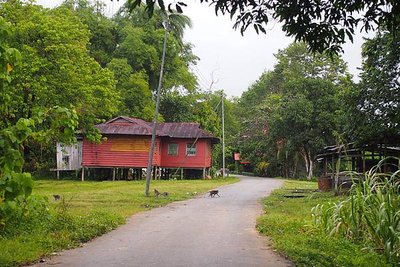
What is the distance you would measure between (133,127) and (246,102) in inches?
1357

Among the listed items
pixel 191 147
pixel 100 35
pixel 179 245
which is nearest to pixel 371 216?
pixel 179 245

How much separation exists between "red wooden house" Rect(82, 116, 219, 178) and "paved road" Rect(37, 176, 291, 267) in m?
23.9

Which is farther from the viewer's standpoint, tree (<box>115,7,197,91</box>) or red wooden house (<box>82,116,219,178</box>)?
tree (<box>115,7,197,91</box>)

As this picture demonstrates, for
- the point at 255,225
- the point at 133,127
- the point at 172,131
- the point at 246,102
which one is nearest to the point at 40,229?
the point at 255,225

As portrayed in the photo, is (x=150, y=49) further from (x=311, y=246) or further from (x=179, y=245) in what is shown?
(x=311, y=246)

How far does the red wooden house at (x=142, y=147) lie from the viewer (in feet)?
129

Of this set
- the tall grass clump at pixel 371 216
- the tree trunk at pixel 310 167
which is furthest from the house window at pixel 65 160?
the tall grass clump at pixel 371 216

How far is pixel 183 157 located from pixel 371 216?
3354cm

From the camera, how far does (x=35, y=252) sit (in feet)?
Result: 27.2

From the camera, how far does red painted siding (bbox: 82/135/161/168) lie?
39594 mm

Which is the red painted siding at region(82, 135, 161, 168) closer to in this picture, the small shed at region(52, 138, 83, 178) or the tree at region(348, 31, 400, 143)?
the small shed at region(52, 138, 83, 178)

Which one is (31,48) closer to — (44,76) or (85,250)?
(44,76)

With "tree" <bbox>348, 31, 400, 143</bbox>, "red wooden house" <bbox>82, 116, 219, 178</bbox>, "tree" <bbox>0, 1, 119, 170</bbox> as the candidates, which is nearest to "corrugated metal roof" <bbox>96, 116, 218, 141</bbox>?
"red wooden house" <bbox>82, 116, 219, 178</bbox>

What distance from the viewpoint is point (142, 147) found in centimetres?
3966
